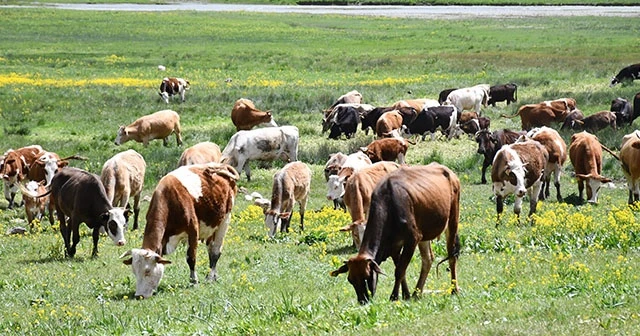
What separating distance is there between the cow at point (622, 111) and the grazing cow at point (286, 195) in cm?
1547

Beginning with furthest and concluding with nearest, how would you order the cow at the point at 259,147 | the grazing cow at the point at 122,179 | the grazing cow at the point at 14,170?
1. the cow at the point at 259,147
2. the grazing cow at the point at 14,170
3. the grazing cow at the point at 122,179

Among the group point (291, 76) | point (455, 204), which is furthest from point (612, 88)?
point (455, 204)

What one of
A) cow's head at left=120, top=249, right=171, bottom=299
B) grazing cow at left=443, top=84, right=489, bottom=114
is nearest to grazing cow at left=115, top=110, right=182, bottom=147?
grazing cow at left=443, top=84, right=489, bottom=114

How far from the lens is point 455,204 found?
→ 41.5 feet

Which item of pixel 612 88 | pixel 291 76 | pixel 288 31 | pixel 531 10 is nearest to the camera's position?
pixel 612 88

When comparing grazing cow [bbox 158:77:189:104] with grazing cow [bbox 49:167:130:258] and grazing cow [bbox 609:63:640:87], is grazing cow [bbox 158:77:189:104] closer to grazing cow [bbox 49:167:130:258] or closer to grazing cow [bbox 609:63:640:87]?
grazing cow [bbox 609:63:640:87]

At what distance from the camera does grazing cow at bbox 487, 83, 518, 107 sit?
1588 inches

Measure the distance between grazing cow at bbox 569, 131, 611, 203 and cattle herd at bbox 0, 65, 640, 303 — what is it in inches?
1.2

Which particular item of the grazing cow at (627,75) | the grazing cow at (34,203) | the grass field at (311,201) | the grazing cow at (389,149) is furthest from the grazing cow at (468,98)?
the grazing cow at (34,203)

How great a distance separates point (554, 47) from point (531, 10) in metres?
49.5

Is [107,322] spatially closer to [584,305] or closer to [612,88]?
[584,305]

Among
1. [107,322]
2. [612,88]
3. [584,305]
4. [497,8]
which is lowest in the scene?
[497,8]

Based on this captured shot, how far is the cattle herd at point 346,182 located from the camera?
11.9 meters

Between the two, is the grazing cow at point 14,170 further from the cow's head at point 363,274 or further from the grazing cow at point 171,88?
the grazing cow at point 171,88
